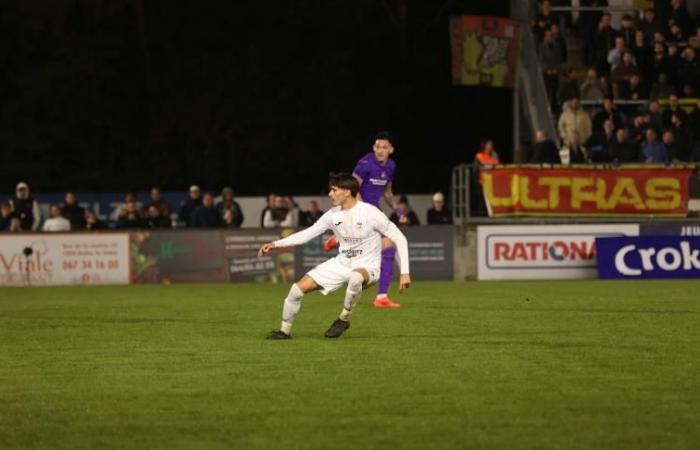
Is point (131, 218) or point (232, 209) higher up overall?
point (232, 209)

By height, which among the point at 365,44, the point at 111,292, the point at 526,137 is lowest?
the point at 111,292

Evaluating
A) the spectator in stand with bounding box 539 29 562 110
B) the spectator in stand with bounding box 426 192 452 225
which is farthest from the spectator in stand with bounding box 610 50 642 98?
the spectator in stand with bounding box 426 192 452 225

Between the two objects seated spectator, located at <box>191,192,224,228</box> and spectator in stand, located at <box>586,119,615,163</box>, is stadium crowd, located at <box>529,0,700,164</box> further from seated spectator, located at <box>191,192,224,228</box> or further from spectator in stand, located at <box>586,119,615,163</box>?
seated spectator, located at <box>191,192,224,228</box>

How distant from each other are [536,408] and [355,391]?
4.95 feet

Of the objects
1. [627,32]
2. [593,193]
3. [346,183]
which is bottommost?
[593,193]

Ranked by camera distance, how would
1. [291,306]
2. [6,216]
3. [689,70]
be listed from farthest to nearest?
[689,70]
[6,216]
[291,306]

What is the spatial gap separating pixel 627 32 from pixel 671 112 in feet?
13.1

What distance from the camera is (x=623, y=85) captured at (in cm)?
3139

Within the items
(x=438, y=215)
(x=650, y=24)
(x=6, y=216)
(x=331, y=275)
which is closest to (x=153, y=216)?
(x=6, y=216)

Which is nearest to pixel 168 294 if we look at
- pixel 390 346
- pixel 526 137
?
pixel 390 346

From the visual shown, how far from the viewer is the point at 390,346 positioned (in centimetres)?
1355

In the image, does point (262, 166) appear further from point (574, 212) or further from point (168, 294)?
point (168, 294)

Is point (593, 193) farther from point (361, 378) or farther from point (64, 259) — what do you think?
point (361, 378)

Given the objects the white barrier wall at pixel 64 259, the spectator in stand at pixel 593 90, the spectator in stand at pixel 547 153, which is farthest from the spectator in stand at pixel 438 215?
the white barrier wall at pixel 64 259
